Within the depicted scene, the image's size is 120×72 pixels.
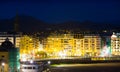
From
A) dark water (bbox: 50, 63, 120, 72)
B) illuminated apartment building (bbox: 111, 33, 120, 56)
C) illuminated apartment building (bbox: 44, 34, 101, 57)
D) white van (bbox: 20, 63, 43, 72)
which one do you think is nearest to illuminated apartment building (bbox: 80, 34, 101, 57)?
illuminated apartment building (bbox: 44, 34, 101, 57)

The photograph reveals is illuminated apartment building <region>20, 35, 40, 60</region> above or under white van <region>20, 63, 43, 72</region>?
above

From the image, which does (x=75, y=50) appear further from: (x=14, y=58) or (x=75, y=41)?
(x=14, y=58)

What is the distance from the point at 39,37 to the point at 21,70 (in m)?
27.8

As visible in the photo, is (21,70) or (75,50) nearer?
(21,70)

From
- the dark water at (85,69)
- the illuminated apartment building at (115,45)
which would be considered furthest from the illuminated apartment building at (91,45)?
the dark water at (85,69)

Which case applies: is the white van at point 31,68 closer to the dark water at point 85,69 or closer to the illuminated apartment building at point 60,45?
the dark water at point 85,69

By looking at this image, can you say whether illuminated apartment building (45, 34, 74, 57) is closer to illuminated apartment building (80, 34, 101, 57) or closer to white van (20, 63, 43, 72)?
illuminated apartment building (80, 34, 101, 57)

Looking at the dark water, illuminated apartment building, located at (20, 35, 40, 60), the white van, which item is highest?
illuminated apartment building, located at (20, 35, 40, 60)

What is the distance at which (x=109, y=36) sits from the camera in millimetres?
57344


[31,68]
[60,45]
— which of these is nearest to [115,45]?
[60,45]

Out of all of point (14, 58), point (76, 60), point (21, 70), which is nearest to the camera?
point (14, 58)

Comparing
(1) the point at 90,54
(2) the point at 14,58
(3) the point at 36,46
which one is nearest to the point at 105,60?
(1) the point at 90,54

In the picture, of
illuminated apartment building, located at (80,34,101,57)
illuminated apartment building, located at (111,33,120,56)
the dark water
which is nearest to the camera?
the dark water

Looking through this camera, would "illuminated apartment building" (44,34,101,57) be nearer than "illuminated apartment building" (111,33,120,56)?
Yes
